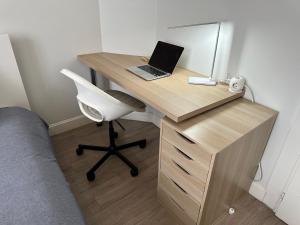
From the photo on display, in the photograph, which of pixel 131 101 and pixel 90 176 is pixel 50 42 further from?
pixel 90 176

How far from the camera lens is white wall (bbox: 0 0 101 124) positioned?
5.51 ft

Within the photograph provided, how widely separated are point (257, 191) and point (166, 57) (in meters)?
1.24

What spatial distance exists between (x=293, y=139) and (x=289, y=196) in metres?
0.38

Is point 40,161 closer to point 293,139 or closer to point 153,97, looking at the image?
point 153,97

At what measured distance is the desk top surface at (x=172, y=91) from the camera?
1.22 metres

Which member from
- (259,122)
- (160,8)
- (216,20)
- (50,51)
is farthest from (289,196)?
(50,51)

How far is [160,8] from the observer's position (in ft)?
6.33

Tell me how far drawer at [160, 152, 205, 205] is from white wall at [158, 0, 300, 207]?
2.09ft

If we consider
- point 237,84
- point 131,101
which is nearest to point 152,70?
point 131,101

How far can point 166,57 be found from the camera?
179cm

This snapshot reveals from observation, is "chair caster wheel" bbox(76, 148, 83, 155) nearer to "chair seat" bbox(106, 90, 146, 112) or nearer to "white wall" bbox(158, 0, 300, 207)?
"chair seat" bbox(106, 90, 146, 112)

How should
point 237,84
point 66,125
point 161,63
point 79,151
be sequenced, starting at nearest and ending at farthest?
point 237,84 → point 161,63 → point 79,151 → point 66,125

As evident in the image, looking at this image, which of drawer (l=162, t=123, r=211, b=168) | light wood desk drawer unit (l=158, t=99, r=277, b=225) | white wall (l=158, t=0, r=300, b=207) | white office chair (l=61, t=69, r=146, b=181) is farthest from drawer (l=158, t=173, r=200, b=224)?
white wall (l=158, t=0, r=300, b=207)

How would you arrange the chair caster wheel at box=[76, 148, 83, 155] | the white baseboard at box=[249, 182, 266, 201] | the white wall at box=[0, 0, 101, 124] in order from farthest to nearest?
the chair caster wheel at box=[76, 148, 83, 155] < the white wall at box=[0, 0, 101, 124] < the white baseboard at box=[249, 182, 266, 201]
